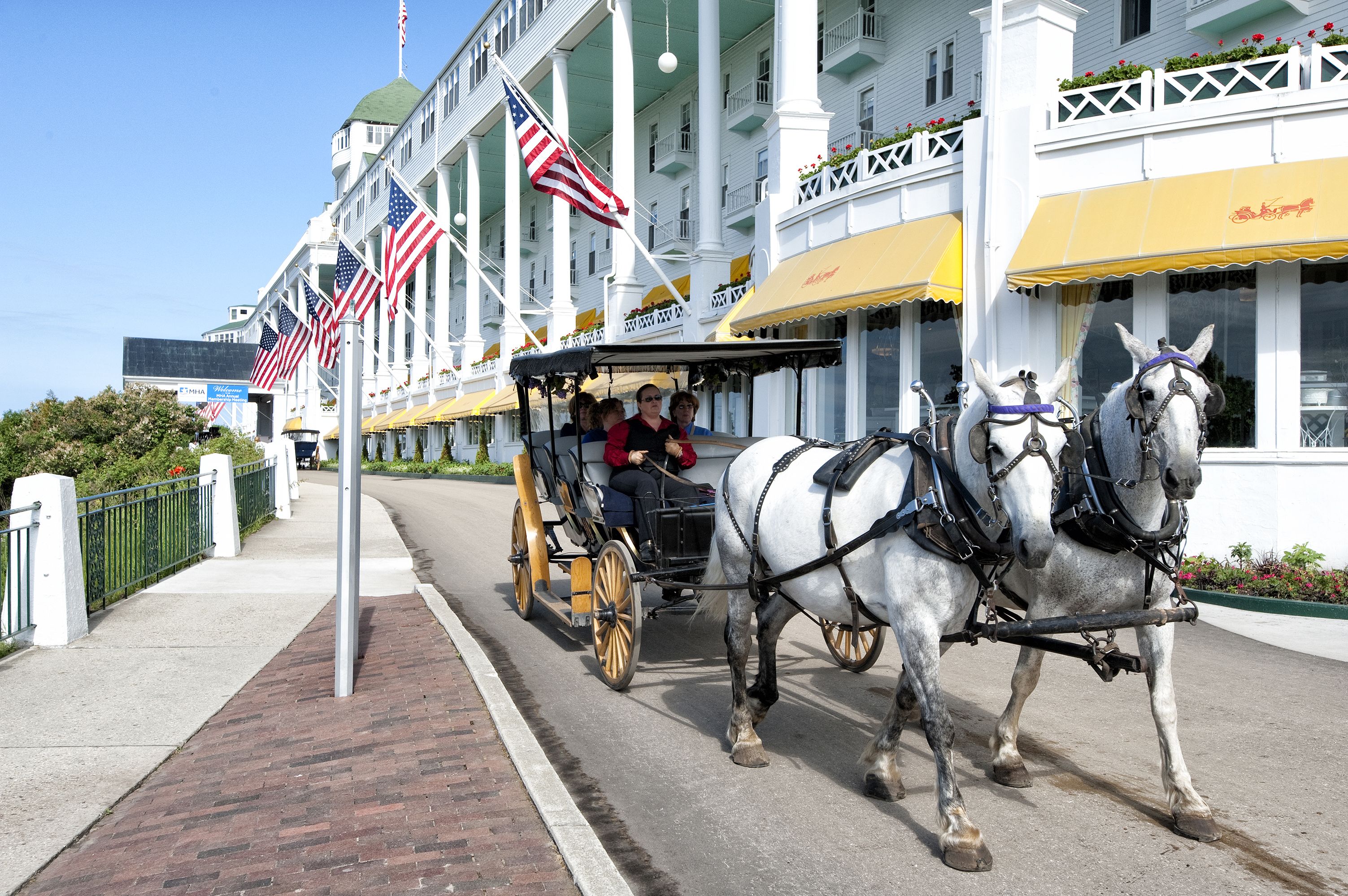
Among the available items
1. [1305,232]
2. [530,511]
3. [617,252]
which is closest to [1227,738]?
[530,511]

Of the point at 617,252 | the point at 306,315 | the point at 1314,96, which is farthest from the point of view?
the point at 306,315

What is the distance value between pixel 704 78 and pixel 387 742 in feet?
75.6

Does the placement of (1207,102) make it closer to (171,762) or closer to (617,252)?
(171,762)

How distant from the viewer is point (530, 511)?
9750 millimetres

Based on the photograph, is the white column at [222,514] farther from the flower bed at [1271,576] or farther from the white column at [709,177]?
the white column at [709,177]

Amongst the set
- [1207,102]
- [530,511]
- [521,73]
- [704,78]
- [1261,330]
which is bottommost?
[530,511]

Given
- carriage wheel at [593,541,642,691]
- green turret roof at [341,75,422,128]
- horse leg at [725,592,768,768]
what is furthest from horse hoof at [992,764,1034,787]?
green turret roof at [341,75,422,128]

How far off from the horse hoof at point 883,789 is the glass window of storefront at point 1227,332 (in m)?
9.78

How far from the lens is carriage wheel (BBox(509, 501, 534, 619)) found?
32.8 feet

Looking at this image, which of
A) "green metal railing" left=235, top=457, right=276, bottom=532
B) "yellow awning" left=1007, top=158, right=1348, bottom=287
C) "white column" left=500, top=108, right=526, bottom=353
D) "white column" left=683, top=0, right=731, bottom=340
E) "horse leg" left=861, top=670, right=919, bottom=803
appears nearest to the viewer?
"horse leg" left=861, top=670, right=919, bottom=803

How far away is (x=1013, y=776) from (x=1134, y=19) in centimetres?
2024

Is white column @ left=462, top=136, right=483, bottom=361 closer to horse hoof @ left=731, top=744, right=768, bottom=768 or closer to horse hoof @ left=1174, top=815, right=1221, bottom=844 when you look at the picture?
horse hoof @ left=731, top=744, right=768, bottom=768

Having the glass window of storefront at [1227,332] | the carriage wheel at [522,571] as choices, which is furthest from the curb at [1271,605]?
the carriage wheel at [522,571]

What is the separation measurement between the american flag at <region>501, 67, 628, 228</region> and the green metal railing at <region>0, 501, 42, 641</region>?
12.3 meters
